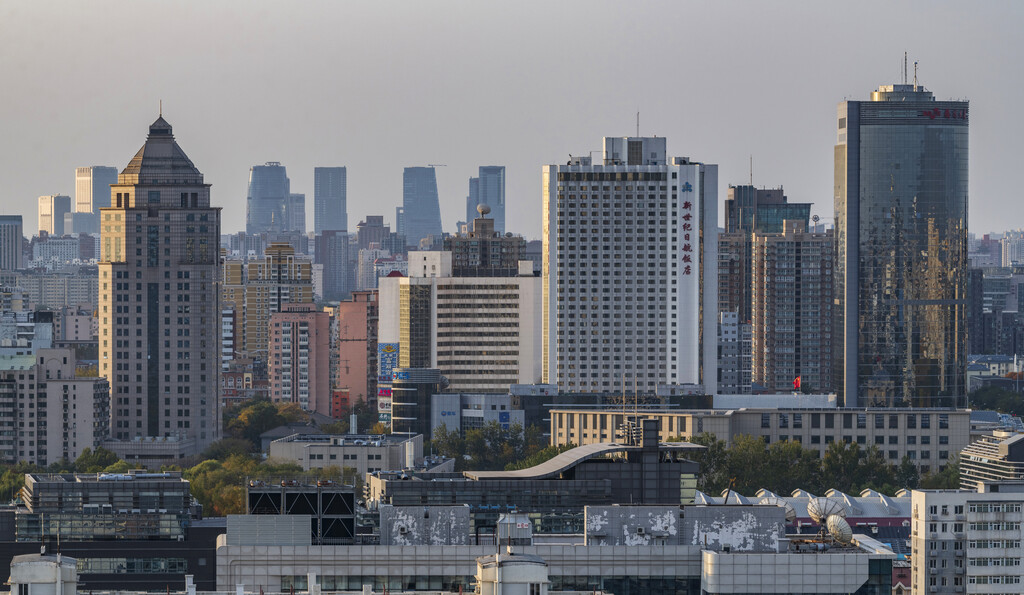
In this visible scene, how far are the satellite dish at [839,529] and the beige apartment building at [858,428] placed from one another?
89.0 metres

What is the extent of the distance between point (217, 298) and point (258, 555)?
381 feet

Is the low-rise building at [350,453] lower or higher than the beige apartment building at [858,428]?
lower

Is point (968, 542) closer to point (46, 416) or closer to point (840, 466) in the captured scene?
point (840, 466)

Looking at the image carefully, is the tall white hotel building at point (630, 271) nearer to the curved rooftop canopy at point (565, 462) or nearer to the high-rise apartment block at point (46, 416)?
the high-rise apartment block at point (46, 416)

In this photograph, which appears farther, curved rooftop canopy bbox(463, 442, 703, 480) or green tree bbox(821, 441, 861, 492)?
green tree bbox(821, 441, 861, 492)

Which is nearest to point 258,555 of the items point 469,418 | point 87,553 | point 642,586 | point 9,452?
point 642,586

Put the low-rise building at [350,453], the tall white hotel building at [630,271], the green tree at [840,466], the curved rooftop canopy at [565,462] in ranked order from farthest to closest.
Answer: the tall white hotel building at [630,271], the low-rise building at [350,453], the green tree at [840,466], the curved rooftop canopy at [565,462]

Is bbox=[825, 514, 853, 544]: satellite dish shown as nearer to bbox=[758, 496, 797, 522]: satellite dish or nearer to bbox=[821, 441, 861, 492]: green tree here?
bbox=[758, 496, 797, 522]: satellite dish

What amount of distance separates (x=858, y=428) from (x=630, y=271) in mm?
33903

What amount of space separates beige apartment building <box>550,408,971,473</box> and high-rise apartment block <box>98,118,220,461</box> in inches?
1499

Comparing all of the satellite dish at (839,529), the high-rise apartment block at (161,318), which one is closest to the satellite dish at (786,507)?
the satellite dish at (839,529)

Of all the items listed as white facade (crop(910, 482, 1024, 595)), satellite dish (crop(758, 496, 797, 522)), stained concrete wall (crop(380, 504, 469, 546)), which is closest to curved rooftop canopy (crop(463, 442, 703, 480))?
satellite dish (crop(758, 496, 797, 522))

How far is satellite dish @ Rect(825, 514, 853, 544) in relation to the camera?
237 feet

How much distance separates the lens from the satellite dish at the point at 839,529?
7238 cm
